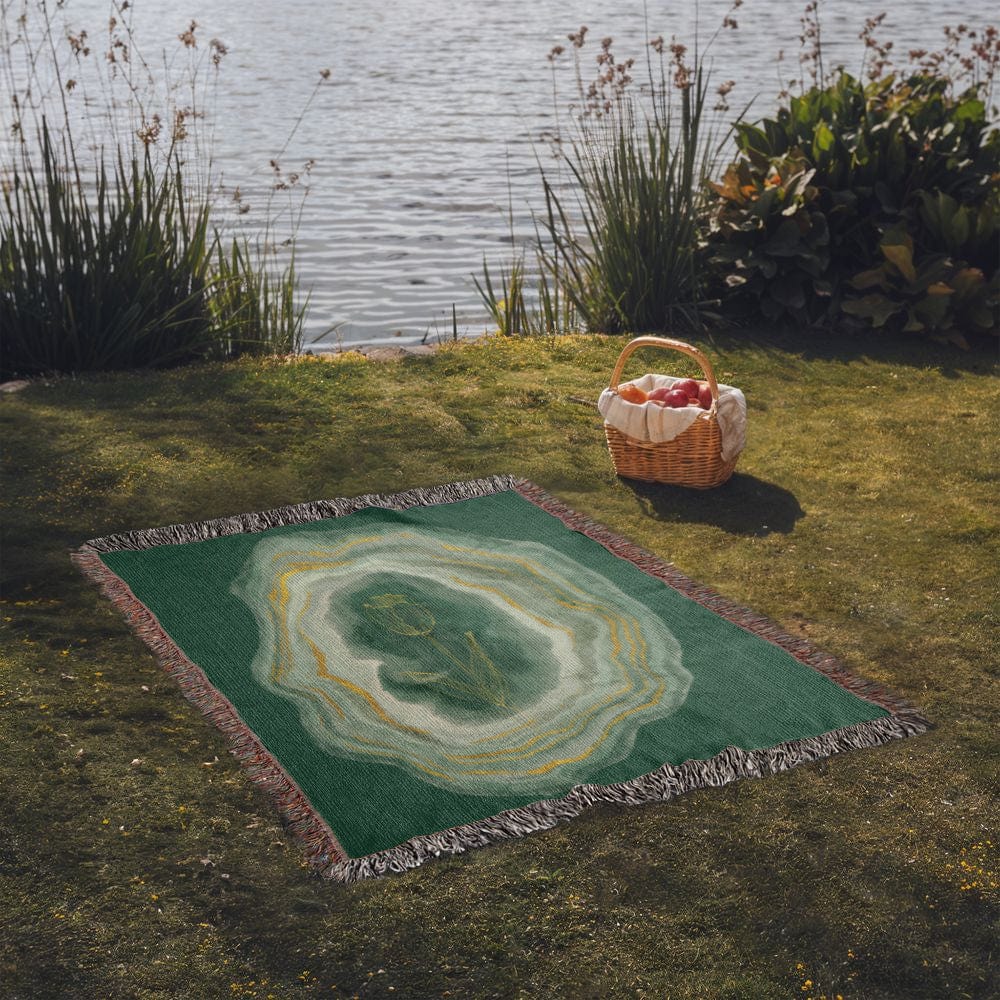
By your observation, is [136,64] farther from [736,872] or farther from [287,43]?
[736,872]

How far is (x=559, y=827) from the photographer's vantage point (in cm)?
226

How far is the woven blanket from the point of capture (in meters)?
2.34

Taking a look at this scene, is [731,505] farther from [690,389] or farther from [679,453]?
[690,389]

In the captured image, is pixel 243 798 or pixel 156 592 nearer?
pixel 243 798

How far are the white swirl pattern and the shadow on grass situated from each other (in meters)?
0.48

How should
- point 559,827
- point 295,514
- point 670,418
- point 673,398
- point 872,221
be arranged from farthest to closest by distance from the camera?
point 872,221 → point 673,398 → point 670,418 → point 295,514 → point 559,827

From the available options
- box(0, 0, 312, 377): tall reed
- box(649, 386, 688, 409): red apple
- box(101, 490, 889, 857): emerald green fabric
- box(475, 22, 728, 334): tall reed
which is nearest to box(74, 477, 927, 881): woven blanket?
box(101, 490, 889, 857): emerald green fabric

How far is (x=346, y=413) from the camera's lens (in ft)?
14.3

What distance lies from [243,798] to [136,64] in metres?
12.2

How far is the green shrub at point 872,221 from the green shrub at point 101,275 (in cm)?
212

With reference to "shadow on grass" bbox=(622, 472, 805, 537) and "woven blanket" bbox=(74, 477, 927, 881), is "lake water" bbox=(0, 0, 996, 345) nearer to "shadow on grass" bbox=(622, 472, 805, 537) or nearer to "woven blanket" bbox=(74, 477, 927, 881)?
"woven blanket" bbox=(74, 477, 927, 881)

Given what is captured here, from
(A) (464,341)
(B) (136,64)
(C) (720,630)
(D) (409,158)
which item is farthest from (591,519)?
(B) (136,64)

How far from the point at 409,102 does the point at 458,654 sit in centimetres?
1109

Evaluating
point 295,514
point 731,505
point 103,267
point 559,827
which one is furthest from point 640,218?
point 559,827
